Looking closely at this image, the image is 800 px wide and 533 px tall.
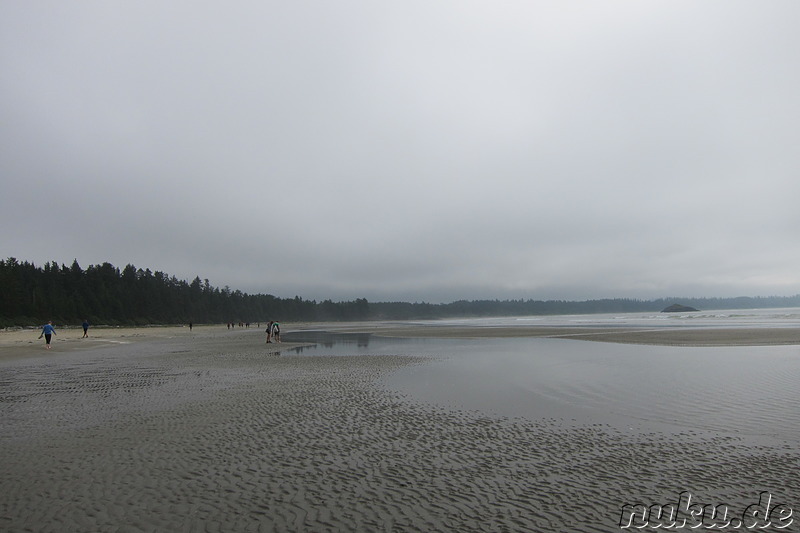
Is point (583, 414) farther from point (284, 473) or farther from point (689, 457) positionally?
point (284, 473)

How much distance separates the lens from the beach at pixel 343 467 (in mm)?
6535

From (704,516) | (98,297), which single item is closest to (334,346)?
(704,516)

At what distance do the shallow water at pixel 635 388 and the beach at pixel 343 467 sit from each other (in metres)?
1.04

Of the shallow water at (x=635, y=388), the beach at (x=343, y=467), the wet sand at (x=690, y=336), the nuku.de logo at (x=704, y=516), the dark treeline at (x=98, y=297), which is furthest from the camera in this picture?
the dark treeline at (x=98, y=297)

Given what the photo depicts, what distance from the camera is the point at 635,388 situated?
1658 cm

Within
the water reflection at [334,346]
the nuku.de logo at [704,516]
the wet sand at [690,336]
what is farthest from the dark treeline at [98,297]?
the nuku.de logo at [704,516]

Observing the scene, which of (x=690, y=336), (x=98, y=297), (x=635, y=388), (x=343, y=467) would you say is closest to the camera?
(x=343, y=467)

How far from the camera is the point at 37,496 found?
7219 mm

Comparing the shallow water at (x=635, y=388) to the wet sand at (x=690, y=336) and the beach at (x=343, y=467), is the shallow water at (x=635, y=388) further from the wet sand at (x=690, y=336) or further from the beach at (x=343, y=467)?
the wet sand at (x=690, y=336)

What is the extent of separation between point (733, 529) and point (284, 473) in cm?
696

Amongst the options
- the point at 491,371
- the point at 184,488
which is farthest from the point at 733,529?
the point at 491,371

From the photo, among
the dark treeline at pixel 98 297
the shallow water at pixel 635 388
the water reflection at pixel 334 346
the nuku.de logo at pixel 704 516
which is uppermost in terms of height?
the dark treeline at pixel 98 297

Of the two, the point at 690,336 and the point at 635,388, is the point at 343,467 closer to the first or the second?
the point at 635,388

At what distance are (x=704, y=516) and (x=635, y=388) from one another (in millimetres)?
10955
